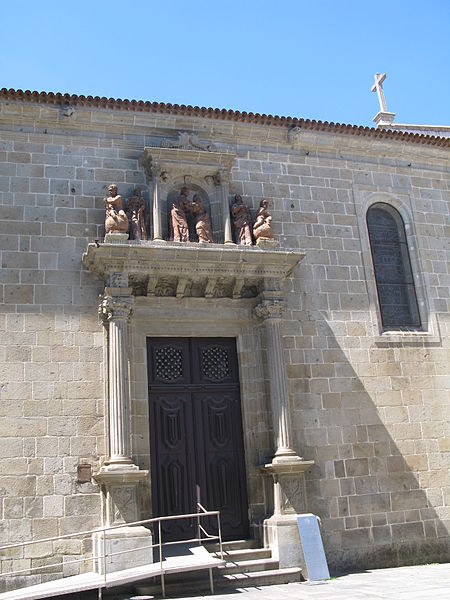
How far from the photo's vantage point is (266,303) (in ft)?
32.0

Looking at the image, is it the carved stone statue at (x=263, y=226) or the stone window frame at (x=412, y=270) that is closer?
the carved stone statue at (x=263, y=226)

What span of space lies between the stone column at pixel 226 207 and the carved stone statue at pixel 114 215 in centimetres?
160

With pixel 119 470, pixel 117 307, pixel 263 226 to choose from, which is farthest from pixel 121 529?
pixel 263 226

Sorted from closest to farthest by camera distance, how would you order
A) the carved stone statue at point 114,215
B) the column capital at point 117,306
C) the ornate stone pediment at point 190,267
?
the column capital at point 117,306 → the ornate stone pediment at point 190,267 → the carved stone statue at point 114,215

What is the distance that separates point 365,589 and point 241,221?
18.2ft

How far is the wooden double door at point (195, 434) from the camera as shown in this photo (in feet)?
30.0

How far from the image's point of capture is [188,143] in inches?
414

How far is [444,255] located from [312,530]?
5629mm

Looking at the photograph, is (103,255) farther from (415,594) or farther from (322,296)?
(415,594)

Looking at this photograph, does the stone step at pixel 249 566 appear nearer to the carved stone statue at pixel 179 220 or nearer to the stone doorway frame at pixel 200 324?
the stone doorway frame at pixel 200 324

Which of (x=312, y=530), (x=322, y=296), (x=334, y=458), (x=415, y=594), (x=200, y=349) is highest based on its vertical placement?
(x=322, y=296)

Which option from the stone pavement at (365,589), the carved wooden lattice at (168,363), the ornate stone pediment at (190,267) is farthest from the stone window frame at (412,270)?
the stone pavement at (365,589)

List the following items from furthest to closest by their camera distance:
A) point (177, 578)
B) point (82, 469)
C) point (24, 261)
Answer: point (24, 261) → point (82, 469) → point (177, 578)

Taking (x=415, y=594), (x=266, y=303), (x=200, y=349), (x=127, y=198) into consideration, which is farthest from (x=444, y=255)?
(x=415, y=594)
